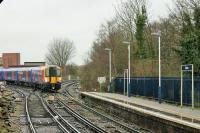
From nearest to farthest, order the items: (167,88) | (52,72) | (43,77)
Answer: (167,88)
(43,77)
(52,72)

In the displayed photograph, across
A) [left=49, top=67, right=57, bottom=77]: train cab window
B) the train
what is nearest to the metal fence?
the train

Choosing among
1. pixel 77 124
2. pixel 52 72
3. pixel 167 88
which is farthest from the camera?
pixel 52 72

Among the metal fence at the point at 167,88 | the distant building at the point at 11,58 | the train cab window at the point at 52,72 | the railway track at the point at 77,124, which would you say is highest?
the distant building at the point at 11,58

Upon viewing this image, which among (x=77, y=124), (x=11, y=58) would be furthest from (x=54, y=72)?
(x=11, y=58)

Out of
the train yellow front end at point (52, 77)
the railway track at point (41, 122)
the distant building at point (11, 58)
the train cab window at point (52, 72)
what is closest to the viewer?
the railway track at point (41, 122)

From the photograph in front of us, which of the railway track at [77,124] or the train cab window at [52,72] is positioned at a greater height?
the train cab window at [52,72]

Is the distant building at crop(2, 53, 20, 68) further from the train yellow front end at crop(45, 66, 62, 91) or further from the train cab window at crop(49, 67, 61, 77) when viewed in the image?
the train yellow front end at crop(45, 66, 62, 91)

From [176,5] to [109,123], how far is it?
1965 centimetres

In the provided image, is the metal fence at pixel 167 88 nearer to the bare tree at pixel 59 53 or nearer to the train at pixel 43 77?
the train at pixel 43 77

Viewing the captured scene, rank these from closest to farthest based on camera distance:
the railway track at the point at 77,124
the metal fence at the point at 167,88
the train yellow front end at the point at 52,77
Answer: the railway track at the point at 77,124 → the metal fence at the point at 167,88 → the train yellow front end at the point at 52,77

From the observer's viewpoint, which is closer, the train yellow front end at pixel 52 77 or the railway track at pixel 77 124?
the railway track at pixel 77 124

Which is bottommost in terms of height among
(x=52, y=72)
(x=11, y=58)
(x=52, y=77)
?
(x=52, y=77)

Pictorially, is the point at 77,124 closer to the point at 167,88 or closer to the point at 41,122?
the point at 41,122

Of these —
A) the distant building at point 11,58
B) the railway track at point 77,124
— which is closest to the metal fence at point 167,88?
the railway track at point 77,124
